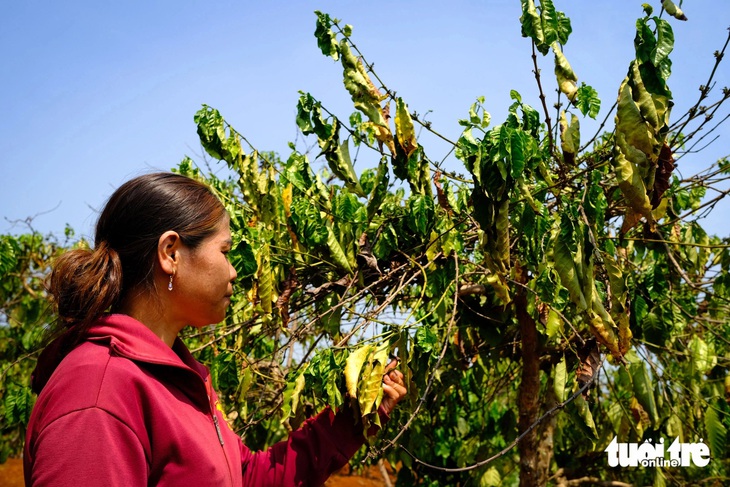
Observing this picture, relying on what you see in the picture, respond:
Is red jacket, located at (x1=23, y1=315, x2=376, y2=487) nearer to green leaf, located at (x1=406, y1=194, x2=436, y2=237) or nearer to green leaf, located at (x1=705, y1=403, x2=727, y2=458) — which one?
green leaf, located at (x1=406, y1=194, x2=436, y2=237)

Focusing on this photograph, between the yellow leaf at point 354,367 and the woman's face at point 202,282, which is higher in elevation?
the woman's face at point 202,282

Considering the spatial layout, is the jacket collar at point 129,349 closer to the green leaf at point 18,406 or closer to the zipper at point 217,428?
the zipper at point 217,428

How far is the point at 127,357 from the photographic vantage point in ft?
4.19

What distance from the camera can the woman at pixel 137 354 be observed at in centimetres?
115

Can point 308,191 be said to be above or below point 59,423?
above

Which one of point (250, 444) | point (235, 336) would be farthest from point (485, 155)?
point (250, 444)

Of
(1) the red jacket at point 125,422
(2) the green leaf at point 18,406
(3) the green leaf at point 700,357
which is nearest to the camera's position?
(1) the red jacket at point 125,422

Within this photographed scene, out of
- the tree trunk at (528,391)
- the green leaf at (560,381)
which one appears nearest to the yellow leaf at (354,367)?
the green leaf at (560,381)

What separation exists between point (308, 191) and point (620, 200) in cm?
117

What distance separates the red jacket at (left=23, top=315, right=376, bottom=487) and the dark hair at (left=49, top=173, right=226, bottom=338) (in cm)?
7

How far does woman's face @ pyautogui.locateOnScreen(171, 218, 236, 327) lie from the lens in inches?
57.2

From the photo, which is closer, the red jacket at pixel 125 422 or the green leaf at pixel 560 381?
the red jacket at pixel 125 422

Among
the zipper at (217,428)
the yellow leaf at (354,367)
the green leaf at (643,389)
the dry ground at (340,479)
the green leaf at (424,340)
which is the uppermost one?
the green leaf at (424,340)

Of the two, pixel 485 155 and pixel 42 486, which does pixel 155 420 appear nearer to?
pixel 42 486
